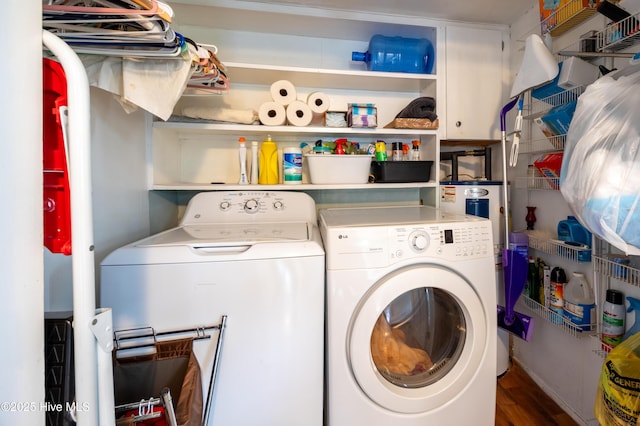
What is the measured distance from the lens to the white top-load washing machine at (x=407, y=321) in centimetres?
97

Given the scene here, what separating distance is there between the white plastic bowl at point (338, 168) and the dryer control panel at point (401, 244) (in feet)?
1.89

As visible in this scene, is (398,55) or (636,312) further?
(398,55)

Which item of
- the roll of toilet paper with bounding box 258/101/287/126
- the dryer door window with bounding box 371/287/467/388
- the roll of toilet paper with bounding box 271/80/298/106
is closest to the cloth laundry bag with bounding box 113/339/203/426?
the dryer door window with bounding box 371/287/467/388

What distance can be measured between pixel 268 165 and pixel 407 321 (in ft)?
3.42

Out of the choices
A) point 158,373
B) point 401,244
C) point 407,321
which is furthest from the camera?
point 407,321

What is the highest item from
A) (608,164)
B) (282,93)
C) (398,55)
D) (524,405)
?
(398,55)

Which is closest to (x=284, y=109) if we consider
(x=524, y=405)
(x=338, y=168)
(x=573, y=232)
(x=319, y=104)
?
(x=319, y=104)

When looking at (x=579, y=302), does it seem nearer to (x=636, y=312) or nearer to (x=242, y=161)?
(x=636, y=312)

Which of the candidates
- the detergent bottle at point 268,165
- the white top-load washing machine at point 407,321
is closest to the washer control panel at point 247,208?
the detergent bottle at point 268,165

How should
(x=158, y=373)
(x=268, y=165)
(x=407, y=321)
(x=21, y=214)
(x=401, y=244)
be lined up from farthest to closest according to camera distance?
(x=268, y=165) < (x=407, y=321) < (x=401, y=244) < (x=158, y=373) < (x=21, y=214)

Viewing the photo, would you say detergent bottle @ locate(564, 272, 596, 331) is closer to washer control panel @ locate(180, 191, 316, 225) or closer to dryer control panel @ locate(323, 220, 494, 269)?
dryer control panel @ locate(323, 220, 494, 269)

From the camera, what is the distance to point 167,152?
4.94 ft

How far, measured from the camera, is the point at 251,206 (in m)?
1.44

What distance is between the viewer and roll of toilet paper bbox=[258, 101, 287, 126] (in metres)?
1.43
